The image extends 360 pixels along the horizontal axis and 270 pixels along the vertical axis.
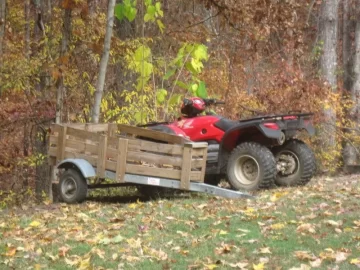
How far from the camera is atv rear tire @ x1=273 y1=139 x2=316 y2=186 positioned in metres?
11.0

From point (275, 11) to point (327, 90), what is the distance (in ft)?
16.4

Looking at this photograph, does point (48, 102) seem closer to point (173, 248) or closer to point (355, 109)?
point (173, 248)

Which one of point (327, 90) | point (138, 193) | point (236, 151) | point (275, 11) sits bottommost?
point (138, 193)

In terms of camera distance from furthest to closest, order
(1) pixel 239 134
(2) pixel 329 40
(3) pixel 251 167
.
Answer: (2) pixel 329 40
(1) pixel 239 134
(3) pixel 251 167

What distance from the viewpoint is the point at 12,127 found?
51.9 ft

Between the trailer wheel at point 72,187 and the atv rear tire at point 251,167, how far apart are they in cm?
226

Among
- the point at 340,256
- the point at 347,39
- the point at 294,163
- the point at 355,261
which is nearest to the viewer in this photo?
the point at 355,261

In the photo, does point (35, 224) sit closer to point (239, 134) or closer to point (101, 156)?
point (101, 156)

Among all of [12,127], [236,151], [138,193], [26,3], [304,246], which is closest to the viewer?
[304,246]

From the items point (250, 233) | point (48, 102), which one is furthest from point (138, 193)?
point (250, 233)

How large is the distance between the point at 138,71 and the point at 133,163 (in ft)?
11.4

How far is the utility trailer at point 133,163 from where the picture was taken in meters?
9.99

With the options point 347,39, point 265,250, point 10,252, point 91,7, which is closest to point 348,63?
point 347,39

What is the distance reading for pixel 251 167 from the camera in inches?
428
